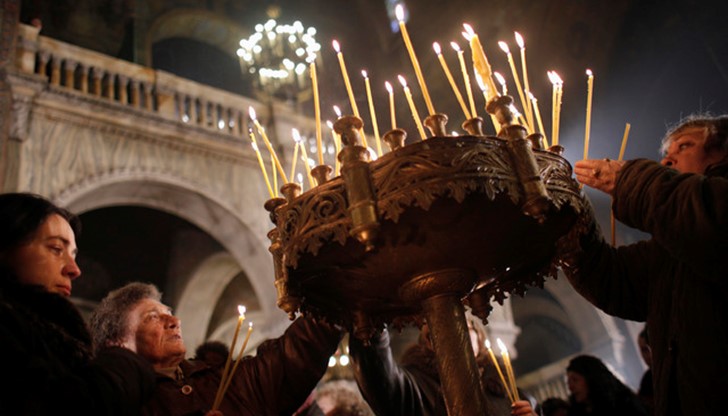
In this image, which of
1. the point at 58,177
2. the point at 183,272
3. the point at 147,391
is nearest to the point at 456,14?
the point at 183,272

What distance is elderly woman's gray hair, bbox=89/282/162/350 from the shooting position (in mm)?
2488

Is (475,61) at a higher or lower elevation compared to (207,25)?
lower

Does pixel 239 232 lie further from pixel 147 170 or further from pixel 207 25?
pixel 207 25

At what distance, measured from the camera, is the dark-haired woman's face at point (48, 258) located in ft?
5.81

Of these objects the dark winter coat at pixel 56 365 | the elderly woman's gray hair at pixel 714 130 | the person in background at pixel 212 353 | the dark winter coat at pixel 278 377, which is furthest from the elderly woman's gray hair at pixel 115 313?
the elderly woman's gray hair at pixel 714 130

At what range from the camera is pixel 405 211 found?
1.66 metres

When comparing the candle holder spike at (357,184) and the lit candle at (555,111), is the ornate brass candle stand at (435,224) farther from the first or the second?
the lit candle at (555,111)

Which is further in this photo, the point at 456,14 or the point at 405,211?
the point at 456,14

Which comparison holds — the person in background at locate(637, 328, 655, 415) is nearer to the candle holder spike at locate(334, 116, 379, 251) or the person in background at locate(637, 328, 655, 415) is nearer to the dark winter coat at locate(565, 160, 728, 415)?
Result: the dark winter coat at locate(565, 160, 728, 415)

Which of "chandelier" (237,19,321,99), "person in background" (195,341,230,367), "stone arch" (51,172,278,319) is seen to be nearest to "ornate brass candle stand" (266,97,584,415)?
"person in background" (195,341,230,367)

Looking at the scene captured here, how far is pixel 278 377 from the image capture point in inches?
93.4

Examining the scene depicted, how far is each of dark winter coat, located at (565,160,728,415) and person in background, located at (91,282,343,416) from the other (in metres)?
1.15

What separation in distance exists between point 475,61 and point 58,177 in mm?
5981

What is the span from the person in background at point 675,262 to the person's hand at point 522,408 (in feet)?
1.78
